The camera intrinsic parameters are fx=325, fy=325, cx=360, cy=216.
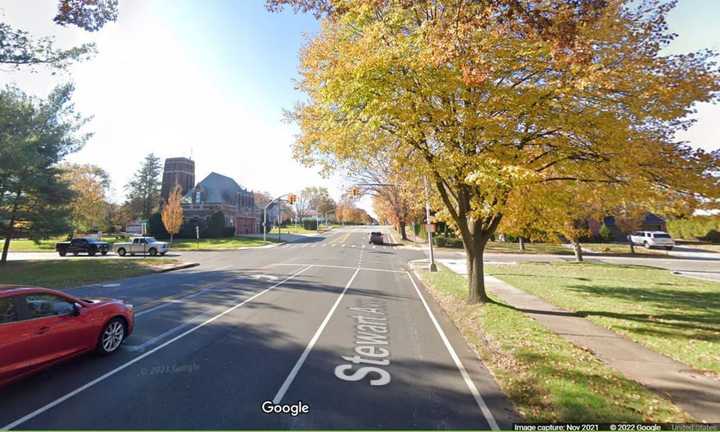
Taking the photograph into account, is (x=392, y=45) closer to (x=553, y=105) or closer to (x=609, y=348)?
(x=553, y=105)

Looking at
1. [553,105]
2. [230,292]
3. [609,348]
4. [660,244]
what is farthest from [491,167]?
[660,244]

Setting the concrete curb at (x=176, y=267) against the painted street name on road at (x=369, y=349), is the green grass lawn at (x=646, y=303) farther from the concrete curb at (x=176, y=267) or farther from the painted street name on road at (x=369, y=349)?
the concrete curb at (x=176, y=267)

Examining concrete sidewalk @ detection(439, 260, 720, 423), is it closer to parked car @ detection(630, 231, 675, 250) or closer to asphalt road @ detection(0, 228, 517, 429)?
asphalt road @ detection(0, 228, 517, 429)

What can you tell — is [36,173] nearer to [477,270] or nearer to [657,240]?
[477,270]

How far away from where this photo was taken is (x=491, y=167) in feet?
25.2

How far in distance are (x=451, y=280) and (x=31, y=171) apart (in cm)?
2725

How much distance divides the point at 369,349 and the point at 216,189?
189ft

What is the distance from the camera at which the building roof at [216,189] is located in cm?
5619

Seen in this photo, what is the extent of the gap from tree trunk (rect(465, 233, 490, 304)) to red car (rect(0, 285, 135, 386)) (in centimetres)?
949

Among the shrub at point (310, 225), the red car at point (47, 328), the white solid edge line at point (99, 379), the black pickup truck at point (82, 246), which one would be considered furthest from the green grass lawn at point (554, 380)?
the shrub at point (310, 225)

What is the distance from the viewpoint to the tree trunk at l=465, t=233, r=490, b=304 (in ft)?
34.8

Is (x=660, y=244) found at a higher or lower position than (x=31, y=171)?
lower

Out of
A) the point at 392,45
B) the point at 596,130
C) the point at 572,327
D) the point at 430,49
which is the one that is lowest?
the point at 572,327

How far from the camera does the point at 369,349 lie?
6625mm
